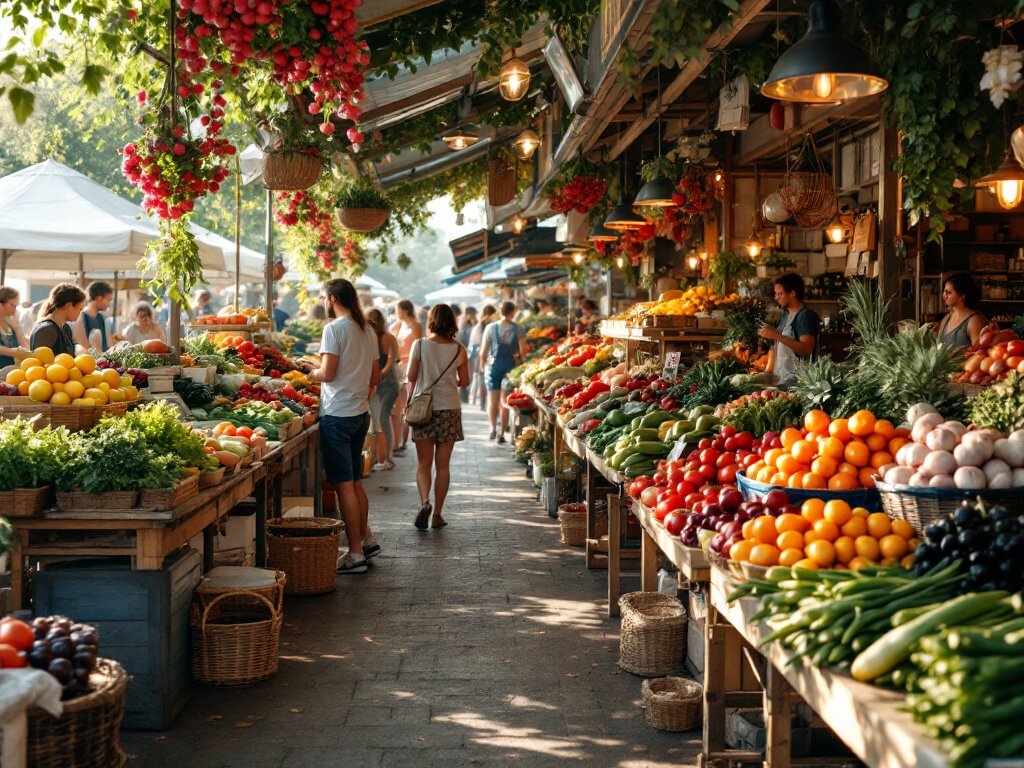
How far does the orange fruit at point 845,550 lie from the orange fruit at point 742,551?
0.34 metres

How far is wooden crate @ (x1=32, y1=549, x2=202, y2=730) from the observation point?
184 inches

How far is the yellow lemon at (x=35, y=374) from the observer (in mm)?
5633

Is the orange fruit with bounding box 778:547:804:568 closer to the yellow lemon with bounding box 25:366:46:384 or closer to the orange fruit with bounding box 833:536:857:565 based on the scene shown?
the orange fruit with bounding box 833:536:857:565

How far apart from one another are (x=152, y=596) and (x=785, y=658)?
9.22 ft

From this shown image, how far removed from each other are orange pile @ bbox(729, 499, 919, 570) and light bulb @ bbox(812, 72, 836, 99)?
6.65 ft

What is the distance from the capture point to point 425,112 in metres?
12.3

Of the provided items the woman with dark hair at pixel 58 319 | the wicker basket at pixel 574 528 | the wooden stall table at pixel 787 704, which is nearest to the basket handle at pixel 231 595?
the wooden stall table at pixel 787 704

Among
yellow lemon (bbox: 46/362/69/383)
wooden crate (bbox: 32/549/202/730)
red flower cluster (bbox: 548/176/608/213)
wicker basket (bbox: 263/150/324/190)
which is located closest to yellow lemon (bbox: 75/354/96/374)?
Answer: yellow lemon (bbox: 46/362/69/383)

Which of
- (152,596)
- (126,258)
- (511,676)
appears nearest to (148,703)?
(152,596)

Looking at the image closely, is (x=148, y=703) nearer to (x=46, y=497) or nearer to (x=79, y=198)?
(x=46, y=497)

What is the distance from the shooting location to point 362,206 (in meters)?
11.7

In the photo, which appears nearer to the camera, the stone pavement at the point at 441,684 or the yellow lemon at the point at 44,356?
the stone pavement at the point at 441,684

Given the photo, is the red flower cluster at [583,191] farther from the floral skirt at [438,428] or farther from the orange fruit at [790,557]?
the orange fruit at [790,557]

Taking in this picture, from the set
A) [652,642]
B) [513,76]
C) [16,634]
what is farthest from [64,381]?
[513,76]
